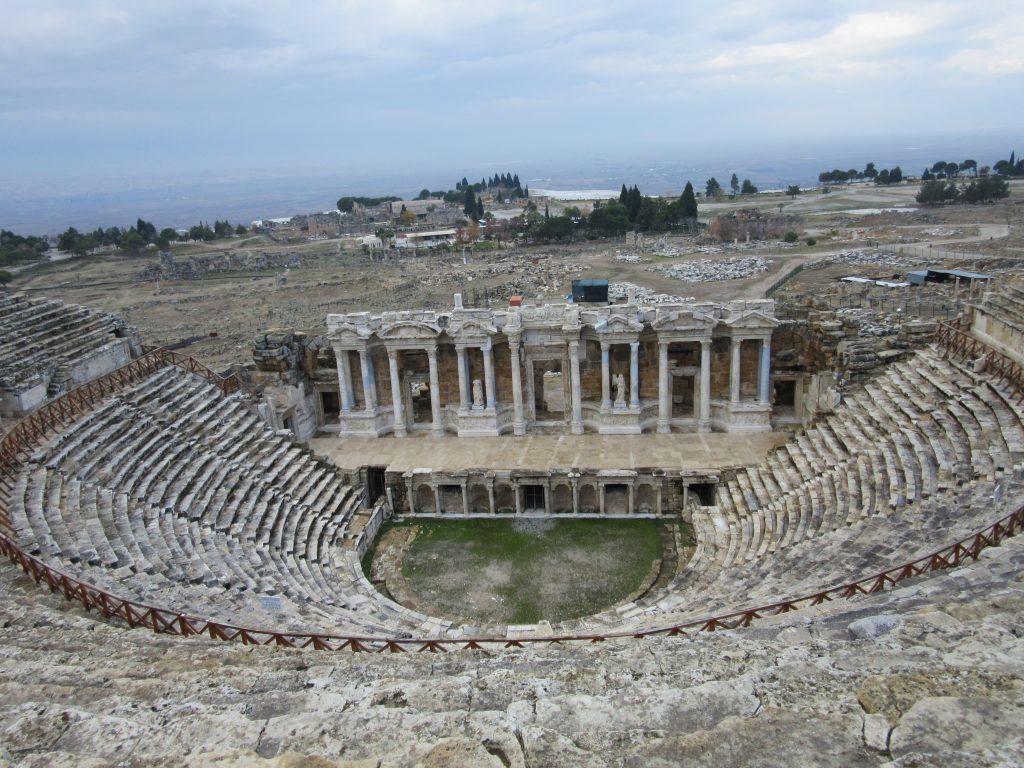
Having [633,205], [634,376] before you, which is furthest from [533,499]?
[633,205]

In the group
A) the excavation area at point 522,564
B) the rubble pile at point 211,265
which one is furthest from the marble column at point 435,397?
the rubble pile at point 211,265

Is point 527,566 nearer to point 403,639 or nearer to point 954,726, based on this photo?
point 403,639

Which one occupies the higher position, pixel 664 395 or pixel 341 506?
pixel 664 395

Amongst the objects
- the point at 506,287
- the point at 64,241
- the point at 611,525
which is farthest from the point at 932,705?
the point at 64,241

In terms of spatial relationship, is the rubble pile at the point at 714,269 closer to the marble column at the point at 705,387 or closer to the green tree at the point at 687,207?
the green tree at the point at 687,207

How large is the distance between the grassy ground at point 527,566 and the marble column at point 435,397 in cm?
442

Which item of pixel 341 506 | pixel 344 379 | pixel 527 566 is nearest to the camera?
pixel 527 566

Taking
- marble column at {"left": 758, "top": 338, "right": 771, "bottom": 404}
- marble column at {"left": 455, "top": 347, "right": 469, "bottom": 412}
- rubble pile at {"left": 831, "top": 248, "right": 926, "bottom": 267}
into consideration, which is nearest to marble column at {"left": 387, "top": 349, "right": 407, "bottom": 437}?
marble column at {"left": 455, "top": 347, "right": 469, "bottom": 412}

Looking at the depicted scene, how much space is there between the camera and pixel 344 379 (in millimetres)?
26984

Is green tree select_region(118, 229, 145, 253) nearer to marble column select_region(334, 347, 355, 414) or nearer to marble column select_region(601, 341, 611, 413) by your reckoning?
marble column select_region(334, 347, 355, 414)

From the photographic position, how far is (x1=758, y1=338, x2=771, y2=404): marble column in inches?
993

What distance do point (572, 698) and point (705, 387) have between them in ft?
62.6

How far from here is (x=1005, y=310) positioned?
2048 cm

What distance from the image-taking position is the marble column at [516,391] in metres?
25.7
